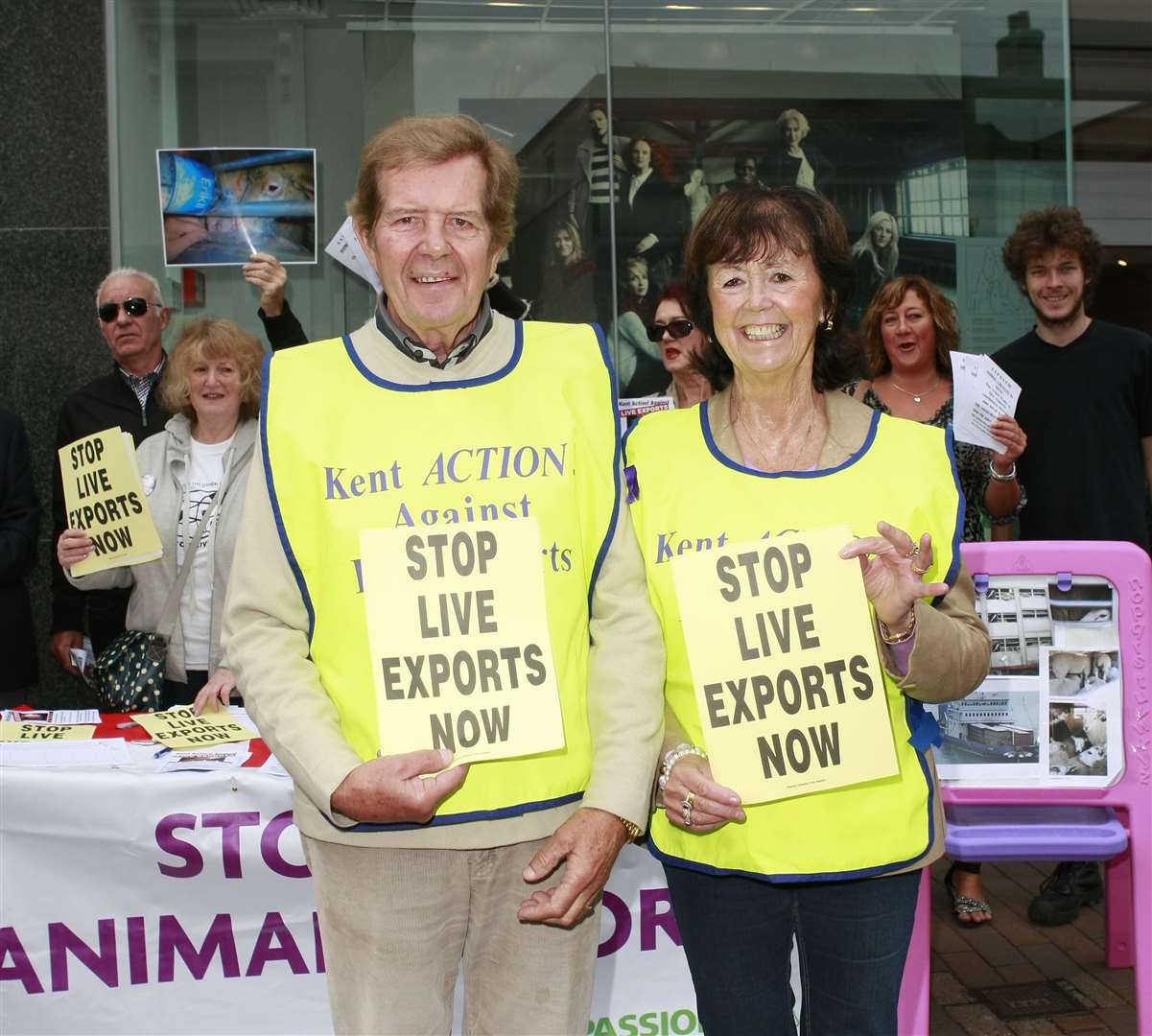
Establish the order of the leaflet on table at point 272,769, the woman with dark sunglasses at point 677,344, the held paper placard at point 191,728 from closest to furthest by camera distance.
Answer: the leaflet on table at point 272,769 < the held paper placard at point 191,728 < the woman with dark sunglasses at point 677,344

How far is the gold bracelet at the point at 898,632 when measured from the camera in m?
2.28

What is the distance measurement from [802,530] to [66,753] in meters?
2.09

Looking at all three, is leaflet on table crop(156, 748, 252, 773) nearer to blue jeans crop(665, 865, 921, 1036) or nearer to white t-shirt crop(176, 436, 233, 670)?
white t-shirt crop(176, 436, 233, 670)

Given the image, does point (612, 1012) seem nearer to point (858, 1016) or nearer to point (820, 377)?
point (858, 1016)

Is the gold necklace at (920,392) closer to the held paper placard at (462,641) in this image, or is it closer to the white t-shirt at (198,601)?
the white t-shirt at (198,601)

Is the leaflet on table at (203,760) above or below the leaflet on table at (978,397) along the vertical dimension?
below

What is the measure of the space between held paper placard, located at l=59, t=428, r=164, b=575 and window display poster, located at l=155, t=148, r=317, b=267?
285cm

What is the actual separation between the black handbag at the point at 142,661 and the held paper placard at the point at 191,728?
0.38 meters

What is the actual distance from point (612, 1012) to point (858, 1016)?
4.20 ft

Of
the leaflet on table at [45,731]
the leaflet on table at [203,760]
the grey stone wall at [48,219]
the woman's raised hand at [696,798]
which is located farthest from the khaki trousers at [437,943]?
the grey stone wall at [48,219]

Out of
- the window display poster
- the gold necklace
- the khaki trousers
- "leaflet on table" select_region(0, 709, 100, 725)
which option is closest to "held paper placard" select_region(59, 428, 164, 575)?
"leaflet on table" select_region(0, 709, 100, 725)

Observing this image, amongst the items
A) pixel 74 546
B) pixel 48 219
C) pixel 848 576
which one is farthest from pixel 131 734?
pixel 48 219

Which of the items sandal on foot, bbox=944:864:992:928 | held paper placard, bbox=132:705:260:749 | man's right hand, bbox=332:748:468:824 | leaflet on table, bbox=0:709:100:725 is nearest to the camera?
man's right hand, bbox=332:748:468:824

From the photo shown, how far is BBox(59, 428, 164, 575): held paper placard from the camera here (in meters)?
3.98
